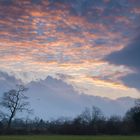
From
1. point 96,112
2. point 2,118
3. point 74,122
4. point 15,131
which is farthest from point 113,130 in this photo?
point 96,112

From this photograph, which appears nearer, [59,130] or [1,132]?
[1,132]

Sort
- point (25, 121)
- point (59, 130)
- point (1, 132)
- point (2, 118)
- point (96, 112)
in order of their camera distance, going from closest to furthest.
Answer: point (1, 132) → point (59, 130) → point (2, 118) → point (25, 121) → point (96, 112)

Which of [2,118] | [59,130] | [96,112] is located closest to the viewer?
[59,130]

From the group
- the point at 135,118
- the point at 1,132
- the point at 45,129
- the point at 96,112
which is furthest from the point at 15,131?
the point at 96,112

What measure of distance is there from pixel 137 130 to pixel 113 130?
6.24 metres

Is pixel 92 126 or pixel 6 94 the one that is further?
pixel 6 94

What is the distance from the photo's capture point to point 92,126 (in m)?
92.6

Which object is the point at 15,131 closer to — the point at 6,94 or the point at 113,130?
the point at 6,94

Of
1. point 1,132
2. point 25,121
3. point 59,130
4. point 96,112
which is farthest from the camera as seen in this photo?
point 96,112

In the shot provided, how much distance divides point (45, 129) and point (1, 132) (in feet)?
40.6

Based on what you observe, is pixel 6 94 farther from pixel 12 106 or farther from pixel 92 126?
pixel 92 126

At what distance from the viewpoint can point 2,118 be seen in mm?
98188

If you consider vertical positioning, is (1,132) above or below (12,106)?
below

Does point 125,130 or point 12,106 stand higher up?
point 12,106
